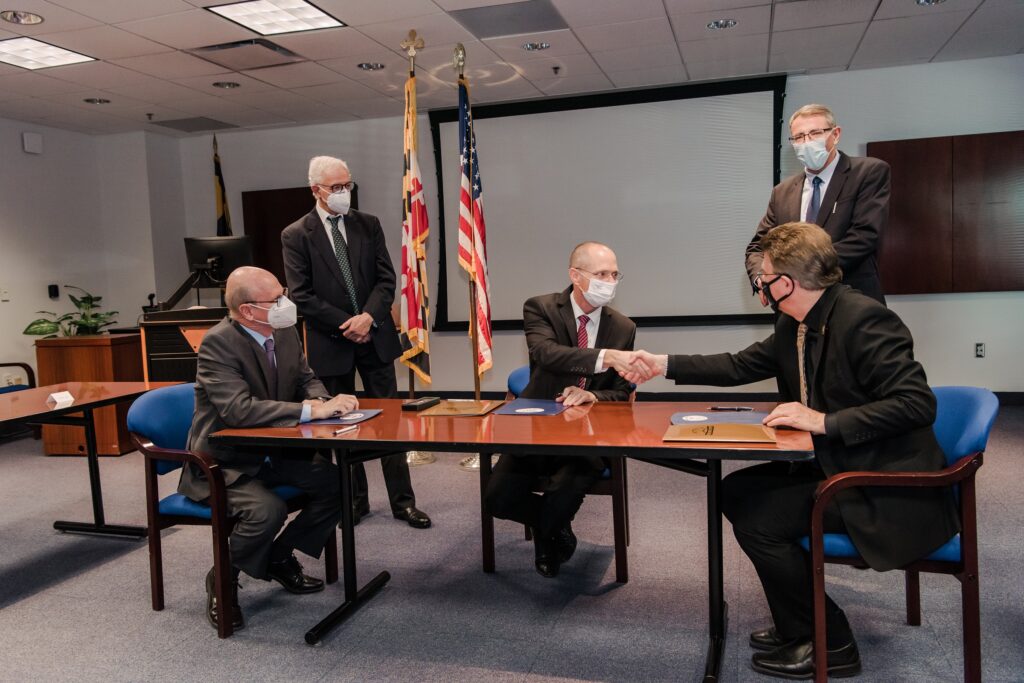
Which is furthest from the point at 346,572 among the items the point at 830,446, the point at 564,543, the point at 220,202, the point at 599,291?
the point at 220,202

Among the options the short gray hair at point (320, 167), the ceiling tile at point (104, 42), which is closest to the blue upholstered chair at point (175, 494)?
the short gray hair at point (320, 167)

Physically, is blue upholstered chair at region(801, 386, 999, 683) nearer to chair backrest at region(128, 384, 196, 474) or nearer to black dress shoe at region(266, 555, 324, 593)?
black dress shoe at region(266, 555, 324, 593)

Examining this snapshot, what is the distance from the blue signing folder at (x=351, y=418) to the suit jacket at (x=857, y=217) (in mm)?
1598

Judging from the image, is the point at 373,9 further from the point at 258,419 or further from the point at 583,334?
the point at 258,419

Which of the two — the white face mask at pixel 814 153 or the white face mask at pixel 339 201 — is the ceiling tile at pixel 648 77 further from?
the white face mask at pixel 339 201

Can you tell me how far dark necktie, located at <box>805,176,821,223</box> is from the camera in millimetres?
3258

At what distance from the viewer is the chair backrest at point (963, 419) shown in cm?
195

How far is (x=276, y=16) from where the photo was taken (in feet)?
14.9

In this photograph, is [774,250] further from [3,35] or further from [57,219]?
[57,219]

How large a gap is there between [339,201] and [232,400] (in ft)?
4.43

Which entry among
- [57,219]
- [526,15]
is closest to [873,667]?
[526,15]

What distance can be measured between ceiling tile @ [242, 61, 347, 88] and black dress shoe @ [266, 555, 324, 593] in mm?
3728

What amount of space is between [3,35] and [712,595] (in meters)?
5.03

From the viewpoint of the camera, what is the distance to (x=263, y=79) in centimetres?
580
